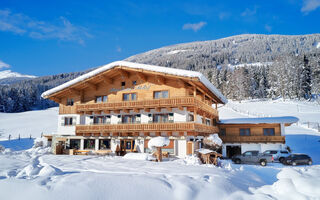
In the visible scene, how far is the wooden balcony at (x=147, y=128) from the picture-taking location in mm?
21062

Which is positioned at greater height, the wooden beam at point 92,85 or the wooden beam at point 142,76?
the wooden beam at point 142,76

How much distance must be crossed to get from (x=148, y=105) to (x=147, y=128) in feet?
7.87

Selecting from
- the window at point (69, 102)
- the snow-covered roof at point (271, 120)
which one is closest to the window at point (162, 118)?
the snow-covered roof at point (271, 120)

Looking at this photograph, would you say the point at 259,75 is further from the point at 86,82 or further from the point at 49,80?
the point at 49,80

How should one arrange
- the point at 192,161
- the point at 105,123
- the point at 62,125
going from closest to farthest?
1. the point at 192,161
2. the point at 105,123
3. the point at 62,125

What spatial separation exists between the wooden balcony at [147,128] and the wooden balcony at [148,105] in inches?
76.1

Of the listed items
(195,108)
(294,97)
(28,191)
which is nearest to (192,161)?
(195,108)

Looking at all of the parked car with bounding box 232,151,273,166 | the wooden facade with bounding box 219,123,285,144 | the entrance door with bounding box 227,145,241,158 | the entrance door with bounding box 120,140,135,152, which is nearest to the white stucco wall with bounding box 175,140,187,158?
the entrance door with bounding box 120,140,135,152

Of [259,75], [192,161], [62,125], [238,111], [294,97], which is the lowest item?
[192,161]

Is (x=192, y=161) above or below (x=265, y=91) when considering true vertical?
below

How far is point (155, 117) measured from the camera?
24375 millimetres

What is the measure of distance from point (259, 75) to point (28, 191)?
88184 mm

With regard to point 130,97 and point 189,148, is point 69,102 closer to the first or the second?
point 130,97

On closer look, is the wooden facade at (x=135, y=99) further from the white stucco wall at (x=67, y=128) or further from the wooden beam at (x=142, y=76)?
the white stucco wall at (x=67, y=128)
